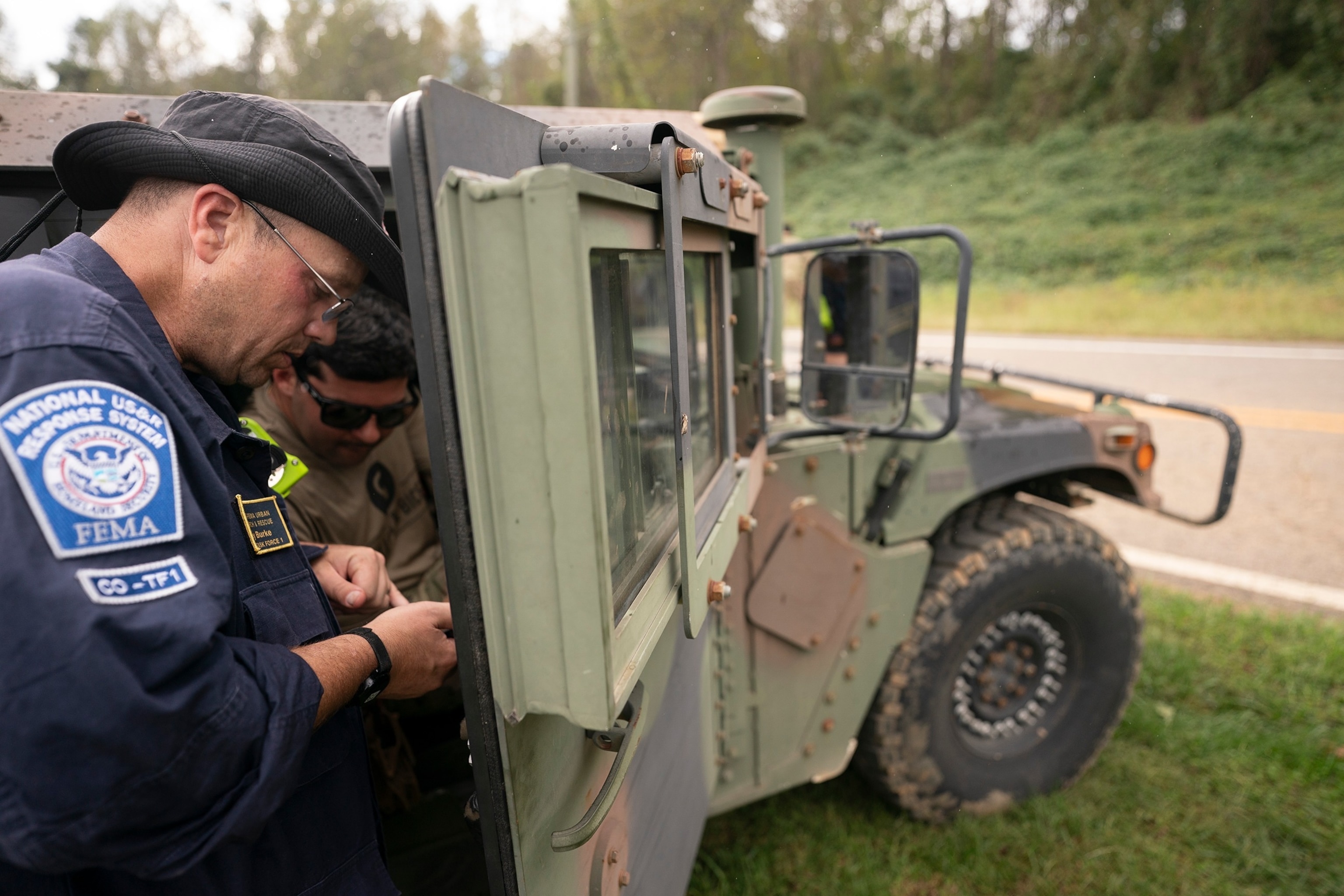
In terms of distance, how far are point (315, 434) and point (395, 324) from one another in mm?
438

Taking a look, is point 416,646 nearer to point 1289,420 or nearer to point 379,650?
point 379,650

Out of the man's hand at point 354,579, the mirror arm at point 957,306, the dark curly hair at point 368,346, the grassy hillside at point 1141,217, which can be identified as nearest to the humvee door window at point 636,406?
the man's hand at point 354,579

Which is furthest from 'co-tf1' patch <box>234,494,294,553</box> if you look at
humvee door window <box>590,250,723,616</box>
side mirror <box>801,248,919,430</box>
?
side mirror <box>801,248,919,430</box>

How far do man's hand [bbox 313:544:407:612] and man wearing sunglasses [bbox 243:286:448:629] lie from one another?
0.95ft

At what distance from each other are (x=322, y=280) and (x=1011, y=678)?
257 centimetres

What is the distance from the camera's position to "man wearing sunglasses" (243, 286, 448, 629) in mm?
2121

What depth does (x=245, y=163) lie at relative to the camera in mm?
1105

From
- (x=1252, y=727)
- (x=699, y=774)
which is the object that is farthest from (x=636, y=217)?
(x=1252, y=727)

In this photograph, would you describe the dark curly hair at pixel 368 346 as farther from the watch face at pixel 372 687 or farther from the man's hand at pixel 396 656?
the watch face at pixel 372 687

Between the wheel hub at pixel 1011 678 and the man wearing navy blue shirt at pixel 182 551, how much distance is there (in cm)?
207

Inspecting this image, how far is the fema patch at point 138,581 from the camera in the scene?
0.82m

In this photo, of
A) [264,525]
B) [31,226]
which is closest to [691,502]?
[264,525]

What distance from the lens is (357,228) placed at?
1.20 meters

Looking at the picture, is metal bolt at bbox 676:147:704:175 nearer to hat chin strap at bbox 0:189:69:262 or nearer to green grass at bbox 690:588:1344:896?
hat chin strap at bbox 0:189:69:262
